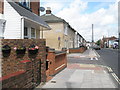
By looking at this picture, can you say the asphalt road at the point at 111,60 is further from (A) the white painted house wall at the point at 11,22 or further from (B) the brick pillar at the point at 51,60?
(A) the white painted house wall at the point at 11,22

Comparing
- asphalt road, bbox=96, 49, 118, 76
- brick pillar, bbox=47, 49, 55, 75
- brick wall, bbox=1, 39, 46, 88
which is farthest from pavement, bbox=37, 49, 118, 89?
asphalt road, bbox=96, 49, 118, 76

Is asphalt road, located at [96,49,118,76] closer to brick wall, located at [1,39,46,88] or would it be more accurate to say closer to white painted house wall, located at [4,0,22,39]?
brick wall, located at [1,39,46,88]

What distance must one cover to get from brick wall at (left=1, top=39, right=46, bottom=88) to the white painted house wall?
9.16 ft

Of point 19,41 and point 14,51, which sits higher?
point 19,41

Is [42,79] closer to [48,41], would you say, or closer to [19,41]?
[19,41]

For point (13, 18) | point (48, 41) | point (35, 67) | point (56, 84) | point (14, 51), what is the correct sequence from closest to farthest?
point (14, 51), point (35, 67), point (56, 84), point (13, 18), point (48, 41)

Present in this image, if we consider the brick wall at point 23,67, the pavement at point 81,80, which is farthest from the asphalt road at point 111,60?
the brick wall at point 23,67

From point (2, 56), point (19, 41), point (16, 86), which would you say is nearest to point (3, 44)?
point (2, 56)

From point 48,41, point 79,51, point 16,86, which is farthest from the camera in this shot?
point 79,51

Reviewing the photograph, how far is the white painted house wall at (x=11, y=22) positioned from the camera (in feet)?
29.1

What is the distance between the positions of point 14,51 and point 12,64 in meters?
0.46

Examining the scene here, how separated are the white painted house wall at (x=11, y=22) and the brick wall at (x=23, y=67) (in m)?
2.79

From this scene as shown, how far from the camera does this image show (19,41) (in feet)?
18.1

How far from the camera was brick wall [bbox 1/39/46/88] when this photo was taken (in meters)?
4.45
